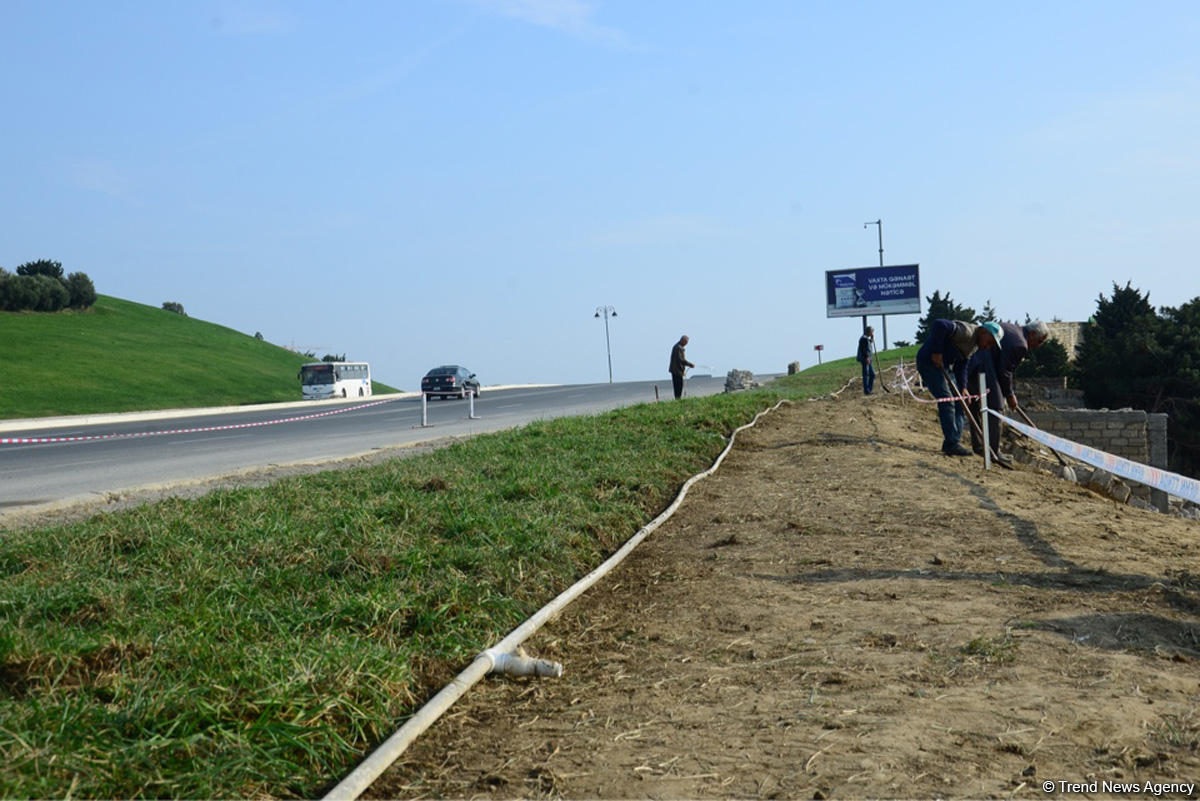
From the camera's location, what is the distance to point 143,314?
3787 inches

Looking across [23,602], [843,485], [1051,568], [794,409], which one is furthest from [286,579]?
[794,409]

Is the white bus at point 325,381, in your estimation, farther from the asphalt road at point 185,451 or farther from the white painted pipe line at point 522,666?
the white painted pipe line at point 522,666

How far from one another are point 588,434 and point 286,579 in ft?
29.5

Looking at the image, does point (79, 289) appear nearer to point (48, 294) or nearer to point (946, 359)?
point (48, 294)

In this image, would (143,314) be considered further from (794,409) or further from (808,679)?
(808,679)

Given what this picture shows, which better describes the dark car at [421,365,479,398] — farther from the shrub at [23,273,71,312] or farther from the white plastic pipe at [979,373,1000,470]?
the shrub at [23,273,71,312]

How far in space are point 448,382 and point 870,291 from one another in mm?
24672

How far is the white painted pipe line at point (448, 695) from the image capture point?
341 centimetres

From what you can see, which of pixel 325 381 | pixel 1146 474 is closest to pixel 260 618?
pixel 1146 474

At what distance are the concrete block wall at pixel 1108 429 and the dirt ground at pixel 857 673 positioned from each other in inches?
694

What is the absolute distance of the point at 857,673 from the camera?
4.48 m

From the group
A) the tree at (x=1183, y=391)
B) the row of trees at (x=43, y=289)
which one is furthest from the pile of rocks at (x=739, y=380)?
the row of trees at (x=43, y=289)

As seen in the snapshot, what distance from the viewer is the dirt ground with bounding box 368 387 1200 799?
3.48m

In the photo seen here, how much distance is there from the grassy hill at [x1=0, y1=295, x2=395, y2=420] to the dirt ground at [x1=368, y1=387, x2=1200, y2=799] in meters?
49.5
